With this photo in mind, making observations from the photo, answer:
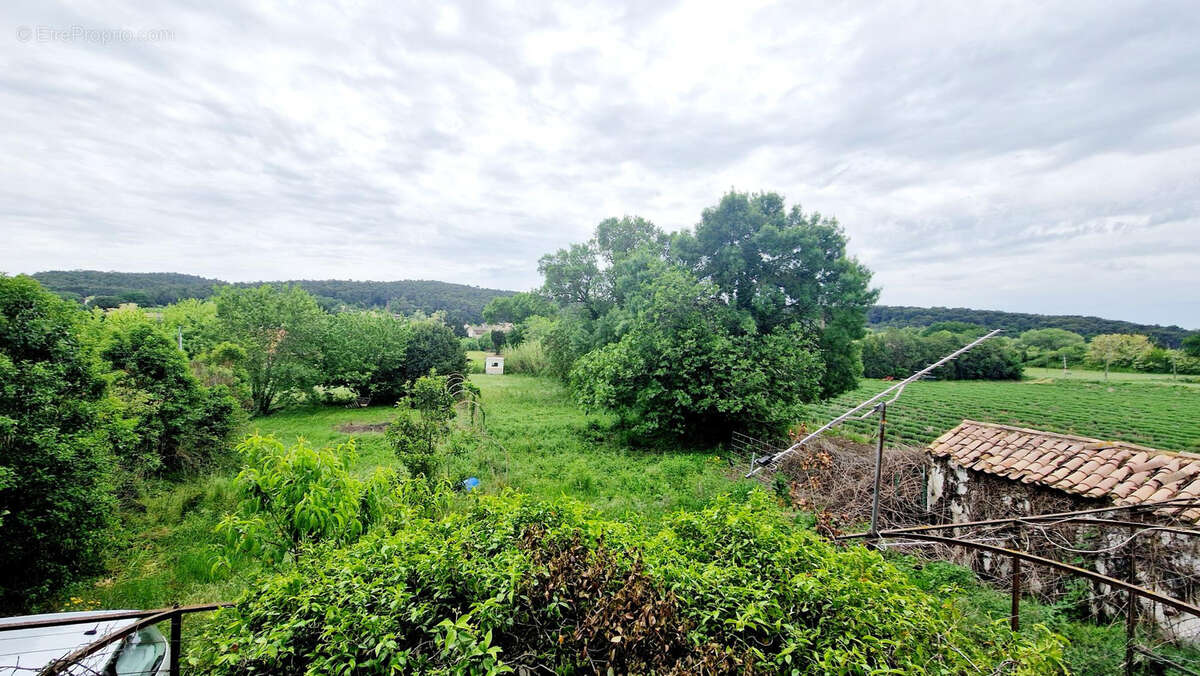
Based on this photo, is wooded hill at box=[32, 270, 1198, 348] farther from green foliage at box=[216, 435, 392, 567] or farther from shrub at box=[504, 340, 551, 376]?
shrub at box=[504, 340, 551, 376]

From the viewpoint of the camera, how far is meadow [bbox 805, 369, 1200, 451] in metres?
18.9

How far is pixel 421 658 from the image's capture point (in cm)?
180

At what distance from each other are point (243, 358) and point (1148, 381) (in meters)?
65.4

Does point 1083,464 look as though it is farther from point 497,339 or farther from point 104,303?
point 497,339

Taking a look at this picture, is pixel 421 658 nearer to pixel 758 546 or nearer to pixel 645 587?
pixel 645 587

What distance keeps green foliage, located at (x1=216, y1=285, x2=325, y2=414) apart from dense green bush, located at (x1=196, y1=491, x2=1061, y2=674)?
19888mm

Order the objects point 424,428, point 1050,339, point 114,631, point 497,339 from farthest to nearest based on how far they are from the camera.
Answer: point 497,339 → point 1050,339 → point 424,428 → point 114,631

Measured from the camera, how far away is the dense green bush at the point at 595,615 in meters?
1.83

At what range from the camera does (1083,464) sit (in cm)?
553

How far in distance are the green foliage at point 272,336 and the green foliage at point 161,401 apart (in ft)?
30.4

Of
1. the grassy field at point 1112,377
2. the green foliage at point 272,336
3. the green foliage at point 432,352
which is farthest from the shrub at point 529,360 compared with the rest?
the grassy field at point 1112,377

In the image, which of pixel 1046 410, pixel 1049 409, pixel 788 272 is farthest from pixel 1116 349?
pixel 788 272

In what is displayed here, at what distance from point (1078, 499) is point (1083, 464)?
26.5 inches

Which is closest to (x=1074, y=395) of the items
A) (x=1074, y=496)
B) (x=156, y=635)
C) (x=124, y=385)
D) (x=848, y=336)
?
(x=848, y=336)
